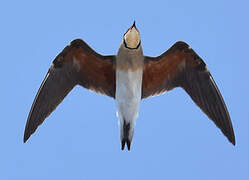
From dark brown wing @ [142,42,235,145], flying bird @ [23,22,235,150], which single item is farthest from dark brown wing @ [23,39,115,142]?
dark brown wing @ [142,42,235,145]

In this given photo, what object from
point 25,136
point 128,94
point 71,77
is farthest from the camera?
point 71,77

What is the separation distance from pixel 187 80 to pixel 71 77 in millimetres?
2144

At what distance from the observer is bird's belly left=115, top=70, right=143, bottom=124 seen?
11.7 m

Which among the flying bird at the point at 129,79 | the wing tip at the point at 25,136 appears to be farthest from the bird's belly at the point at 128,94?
the wing tip at the point at 25,136

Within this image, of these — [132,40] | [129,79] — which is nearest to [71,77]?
[129,79]

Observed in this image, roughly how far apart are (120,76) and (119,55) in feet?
1.26

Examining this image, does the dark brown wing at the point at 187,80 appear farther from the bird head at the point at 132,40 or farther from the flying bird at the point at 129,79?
the bird head at the point at 132,40

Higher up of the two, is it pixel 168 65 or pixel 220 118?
pixel 168 65

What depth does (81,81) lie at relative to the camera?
1230cm

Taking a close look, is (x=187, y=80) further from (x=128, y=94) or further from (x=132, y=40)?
(x=132, y=40)

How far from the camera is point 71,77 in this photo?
39.9 ft

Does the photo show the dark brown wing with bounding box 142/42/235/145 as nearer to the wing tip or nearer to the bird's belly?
the bird's belly

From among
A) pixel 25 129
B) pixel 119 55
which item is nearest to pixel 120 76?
pixel 119 55

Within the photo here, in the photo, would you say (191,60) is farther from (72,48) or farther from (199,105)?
(72,48)
